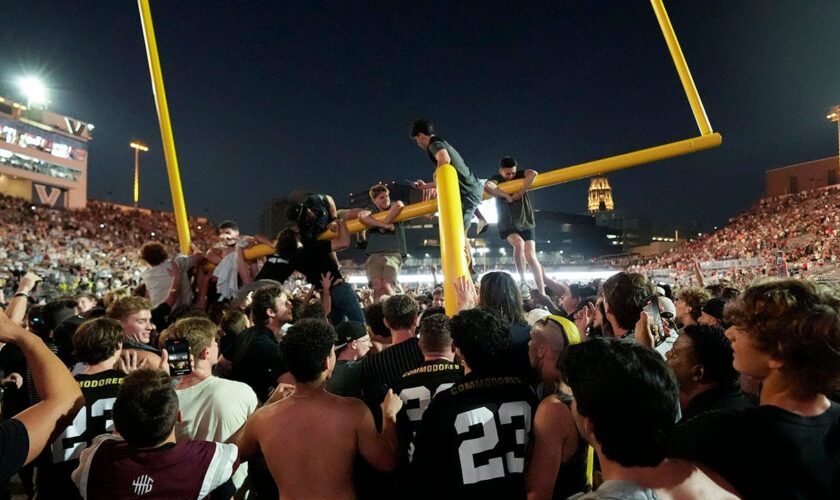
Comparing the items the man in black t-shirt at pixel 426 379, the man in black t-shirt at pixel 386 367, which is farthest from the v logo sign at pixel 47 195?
the man in black t-shirt at pixel 426 379

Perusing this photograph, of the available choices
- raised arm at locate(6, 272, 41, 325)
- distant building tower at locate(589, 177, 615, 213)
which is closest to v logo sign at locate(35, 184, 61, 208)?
raised arm at locate(6, 272, 41, 325)

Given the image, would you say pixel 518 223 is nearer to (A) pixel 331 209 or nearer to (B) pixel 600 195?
(A) pixel 331 209

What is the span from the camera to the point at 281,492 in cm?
242

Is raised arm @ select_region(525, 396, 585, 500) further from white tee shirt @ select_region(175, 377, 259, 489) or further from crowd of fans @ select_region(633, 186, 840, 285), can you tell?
crowd of fans @ select_region(633, 186, 840, 285)

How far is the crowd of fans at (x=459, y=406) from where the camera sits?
1.58 meters

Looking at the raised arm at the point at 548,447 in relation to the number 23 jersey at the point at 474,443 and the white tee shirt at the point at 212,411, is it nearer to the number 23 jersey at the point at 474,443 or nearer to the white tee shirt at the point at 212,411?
the number 23 jersey at the point at 474,443

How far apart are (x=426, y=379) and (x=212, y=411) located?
1.28 m

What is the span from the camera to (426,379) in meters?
2.67

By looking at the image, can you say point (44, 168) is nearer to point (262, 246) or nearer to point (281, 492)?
point (262, 246)

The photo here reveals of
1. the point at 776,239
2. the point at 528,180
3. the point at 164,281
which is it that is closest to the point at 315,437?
the point at 528,180

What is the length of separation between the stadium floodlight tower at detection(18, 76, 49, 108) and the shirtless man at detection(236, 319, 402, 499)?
2602 inches

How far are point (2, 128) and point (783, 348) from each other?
194ft

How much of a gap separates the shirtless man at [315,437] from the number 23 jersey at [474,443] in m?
0.24

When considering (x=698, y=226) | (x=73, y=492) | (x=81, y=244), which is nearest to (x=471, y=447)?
(x=73, y=492)
